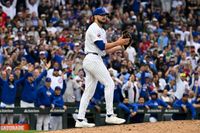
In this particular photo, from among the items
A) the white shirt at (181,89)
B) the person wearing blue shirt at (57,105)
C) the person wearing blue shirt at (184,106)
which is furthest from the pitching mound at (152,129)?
the white shirt at (181,89)

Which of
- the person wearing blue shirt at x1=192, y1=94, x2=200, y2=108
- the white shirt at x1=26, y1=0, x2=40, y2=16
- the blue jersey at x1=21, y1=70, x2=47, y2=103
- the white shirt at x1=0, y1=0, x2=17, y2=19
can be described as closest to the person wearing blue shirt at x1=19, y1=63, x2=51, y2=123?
the blue jersey at x1=21, y1=70, x2=47, y2=103

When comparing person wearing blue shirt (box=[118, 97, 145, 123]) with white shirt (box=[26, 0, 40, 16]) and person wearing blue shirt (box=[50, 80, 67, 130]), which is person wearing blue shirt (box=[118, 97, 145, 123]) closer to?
person wearing blue shirt (box=[50, 80, 67, 130])

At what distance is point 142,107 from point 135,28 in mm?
4934

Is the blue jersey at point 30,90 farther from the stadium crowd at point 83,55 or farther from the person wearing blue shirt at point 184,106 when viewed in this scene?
the person wearing blue shirt at point 184,106

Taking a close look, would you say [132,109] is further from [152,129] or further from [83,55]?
[152,129]

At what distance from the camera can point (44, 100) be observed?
18.2 m

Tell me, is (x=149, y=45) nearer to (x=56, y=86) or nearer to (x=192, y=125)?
(x=56, y=86)

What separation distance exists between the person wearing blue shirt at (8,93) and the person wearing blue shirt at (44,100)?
0.64m

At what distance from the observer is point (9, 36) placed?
20.2m

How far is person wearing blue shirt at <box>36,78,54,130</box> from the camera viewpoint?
712 inches

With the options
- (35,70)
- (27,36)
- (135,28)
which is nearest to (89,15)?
(135,28)

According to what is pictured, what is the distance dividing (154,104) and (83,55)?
2626mm

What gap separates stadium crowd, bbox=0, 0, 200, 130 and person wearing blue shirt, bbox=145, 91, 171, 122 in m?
0.03

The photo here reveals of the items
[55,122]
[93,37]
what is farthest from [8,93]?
[93,37]
